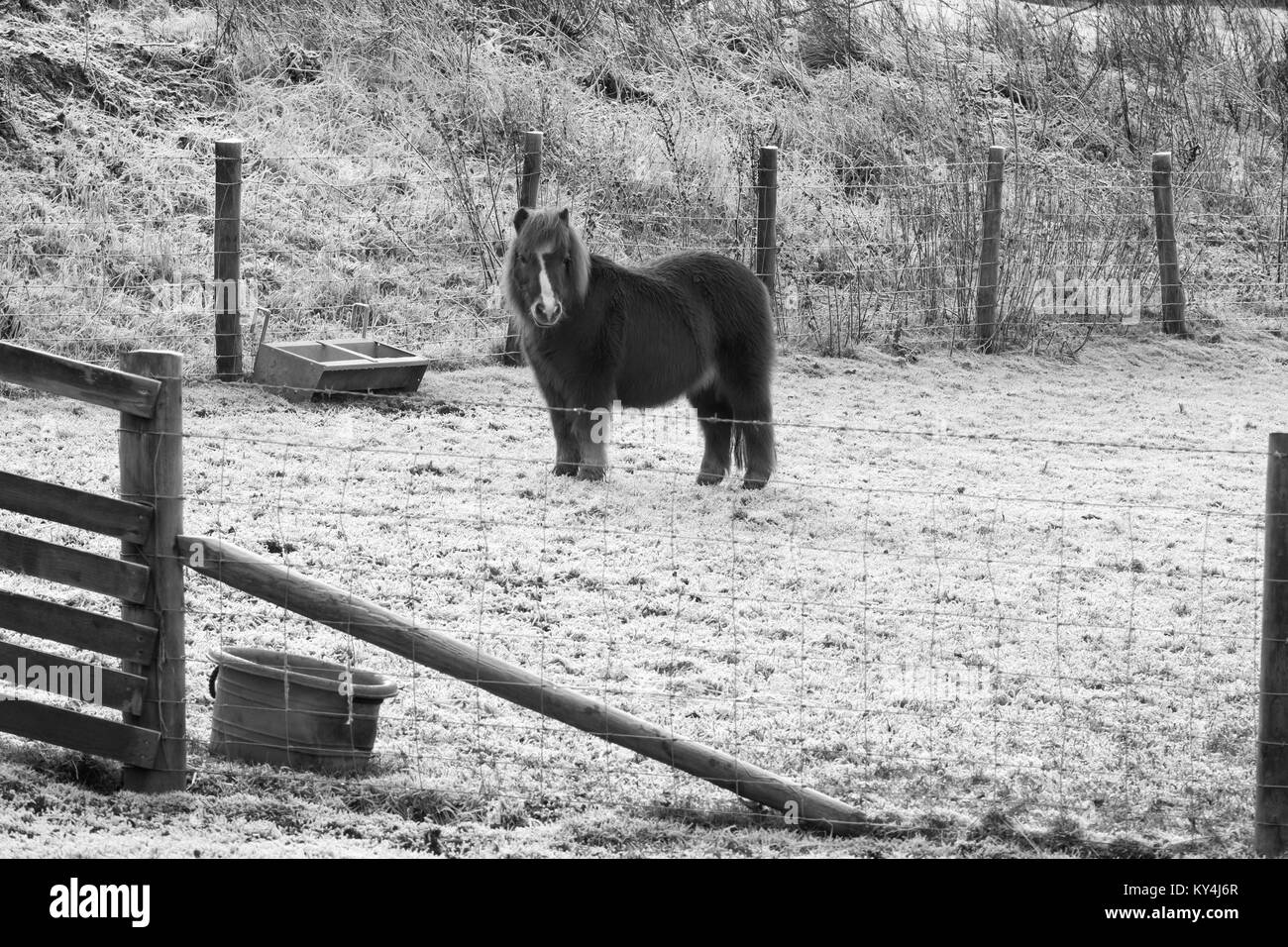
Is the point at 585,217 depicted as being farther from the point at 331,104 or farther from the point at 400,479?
the point at 400,479

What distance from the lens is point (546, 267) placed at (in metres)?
7.94

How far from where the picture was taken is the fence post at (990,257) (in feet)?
41.9

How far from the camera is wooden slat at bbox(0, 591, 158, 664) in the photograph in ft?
14.4

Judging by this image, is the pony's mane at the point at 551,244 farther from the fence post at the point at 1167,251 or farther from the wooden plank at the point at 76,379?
the fence post at the point at 1167,251

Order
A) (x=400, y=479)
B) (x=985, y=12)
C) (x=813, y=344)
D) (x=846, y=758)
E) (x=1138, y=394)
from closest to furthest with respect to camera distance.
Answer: (x=846, y=758) → (x=400, y=479) → (x=1138, y=394) → (x=813, y=344) → (x=985, y=12)

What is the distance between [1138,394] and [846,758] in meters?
7.60

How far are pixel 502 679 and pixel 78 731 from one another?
1300 mm

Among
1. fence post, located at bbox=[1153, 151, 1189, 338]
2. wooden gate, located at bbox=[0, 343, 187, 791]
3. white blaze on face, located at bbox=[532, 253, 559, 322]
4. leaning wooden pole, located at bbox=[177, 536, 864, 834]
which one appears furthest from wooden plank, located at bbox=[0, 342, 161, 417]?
fence post, located at bbox=[1153, 151, 1189, 338]

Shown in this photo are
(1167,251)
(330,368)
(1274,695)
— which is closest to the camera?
(1274,695)

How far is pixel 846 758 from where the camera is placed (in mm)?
4922

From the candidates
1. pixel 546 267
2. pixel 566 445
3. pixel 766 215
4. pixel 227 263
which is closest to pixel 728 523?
pixel 566 445

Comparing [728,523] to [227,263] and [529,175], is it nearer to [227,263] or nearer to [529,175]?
[227,263]

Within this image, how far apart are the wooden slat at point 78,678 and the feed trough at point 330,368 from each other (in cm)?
530
